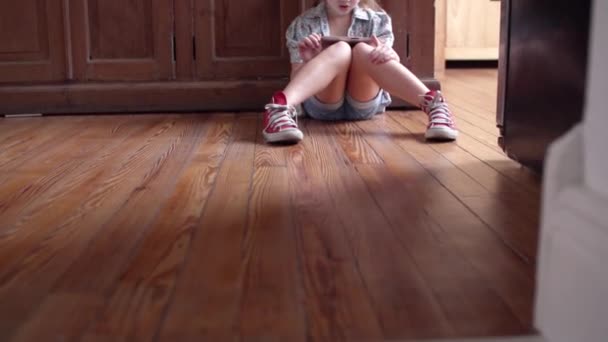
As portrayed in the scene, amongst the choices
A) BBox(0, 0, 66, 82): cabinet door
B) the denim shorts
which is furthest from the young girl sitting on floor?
BBox(0, 0, 66, 82): cabinet door

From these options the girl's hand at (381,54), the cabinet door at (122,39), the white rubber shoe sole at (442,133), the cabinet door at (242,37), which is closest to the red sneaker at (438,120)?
the white rubber shoe sole at (442,133)

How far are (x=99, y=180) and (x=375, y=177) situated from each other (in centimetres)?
53

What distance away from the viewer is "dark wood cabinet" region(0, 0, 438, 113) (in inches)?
102

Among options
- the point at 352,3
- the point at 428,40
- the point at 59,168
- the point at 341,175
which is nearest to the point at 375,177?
the point at 341,175

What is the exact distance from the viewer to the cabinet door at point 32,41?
2.57 metres

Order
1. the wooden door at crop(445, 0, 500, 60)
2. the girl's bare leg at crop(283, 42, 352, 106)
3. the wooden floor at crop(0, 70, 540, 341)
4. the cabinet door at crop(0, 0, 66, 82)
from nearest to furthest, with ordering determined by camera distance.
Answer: the wooden floor at crop(0, 70, 540, 341), the girl's bare leg at crop(283, 42, 352, 106), the cabinet door at crop(0, 0, 66, 82), the wooden door at crop(445, 0, 500, 60)

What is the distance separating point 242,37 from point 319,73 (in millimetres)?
554

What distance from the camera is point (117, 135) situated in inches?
84.8

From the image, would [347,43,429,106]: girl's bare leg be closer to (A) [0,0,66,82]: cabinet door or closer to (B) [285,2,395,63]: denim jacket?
(B) [285,2,395,63]: denim jacket

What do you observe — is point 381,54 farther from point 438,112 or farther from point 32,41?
point 32,41

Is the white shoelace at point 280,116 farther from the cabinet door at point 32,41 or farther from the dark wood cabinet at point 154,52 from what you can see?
the cabinet door at point 32,41

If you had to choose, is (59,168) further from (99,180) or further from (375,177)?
(375,177)

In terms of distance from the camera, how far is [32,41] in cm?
259

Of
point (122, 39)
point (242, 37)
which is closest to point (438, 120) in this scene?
point (242, 37)
